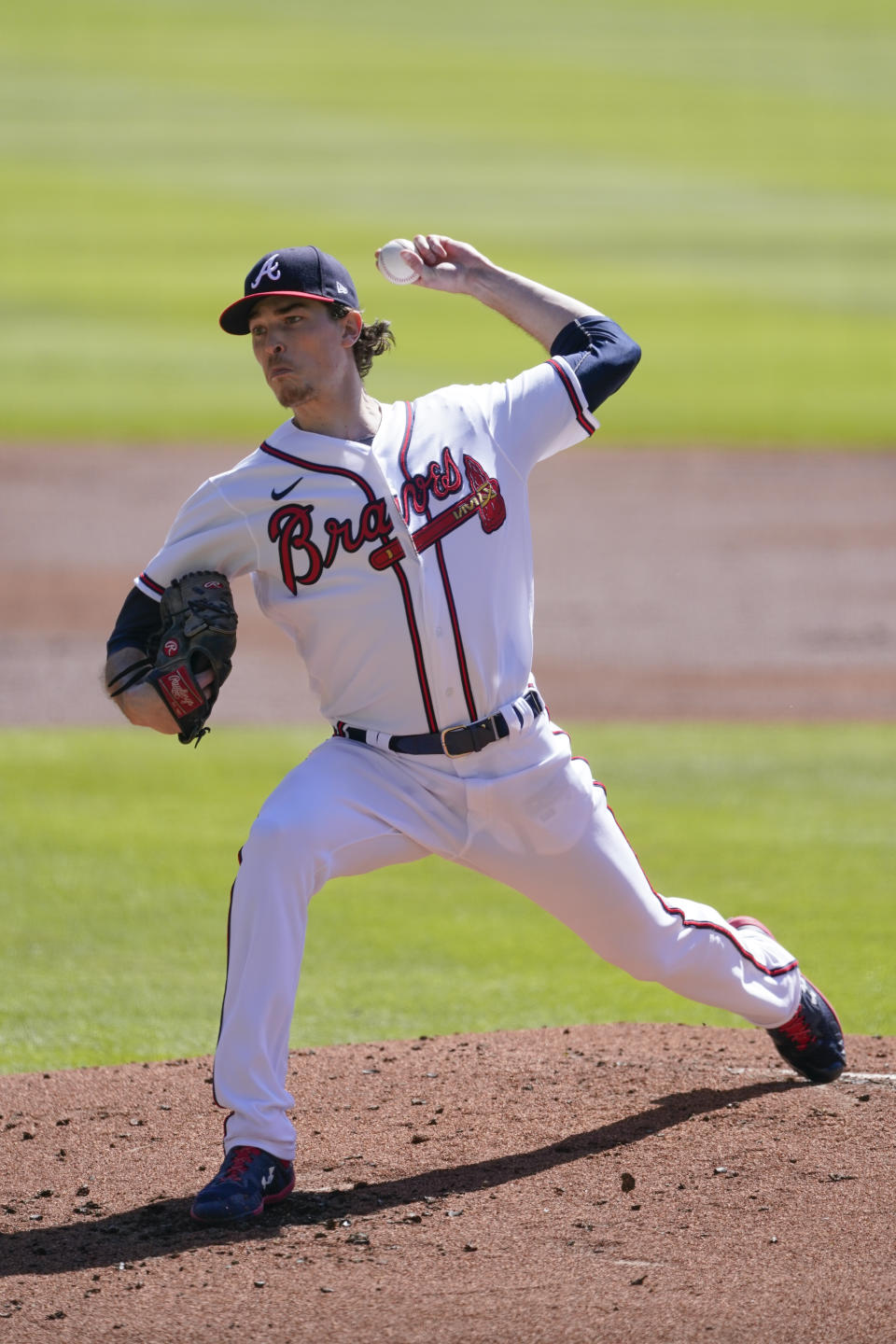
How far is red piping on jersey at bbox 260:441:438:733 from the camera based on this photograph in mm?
3754

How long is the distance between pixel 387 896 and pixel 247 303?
119 inches

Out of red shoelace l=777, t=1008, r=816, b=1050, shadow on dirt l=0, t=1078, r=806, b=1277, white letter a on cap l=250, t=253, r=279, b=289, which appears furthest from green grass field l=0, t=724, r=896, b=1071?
white letter a on cap l=250, t=253, r=279, b=289

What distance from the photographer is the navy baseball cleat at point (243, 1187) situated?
3461mm

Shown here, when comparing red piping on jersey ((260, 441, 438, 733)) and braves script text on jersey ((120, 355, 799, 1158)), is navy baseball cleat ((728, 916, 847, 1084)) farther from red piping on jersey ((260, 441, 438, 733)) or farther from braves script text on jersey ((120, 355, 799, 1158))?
red piping on jersey ((260, 441, 438, 733))

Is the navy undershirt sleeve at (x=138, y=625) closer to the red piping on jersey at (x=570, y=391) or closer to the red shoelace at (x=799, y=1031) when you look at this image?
the red piping on jersey at (x=570, y=391)

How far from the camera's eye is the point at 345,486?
3.78 meters

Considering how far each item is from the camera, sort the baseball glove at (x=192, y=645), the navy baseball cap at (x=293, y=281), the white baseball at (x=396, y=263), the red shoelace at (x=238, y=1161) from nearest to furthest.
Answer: the red shoelace at (x=238, y=1161) < the baseball glove at (x=192, y=645) < the navy baseball cap at (x=293, y=281) < the white baseball at (x=396, y=263)

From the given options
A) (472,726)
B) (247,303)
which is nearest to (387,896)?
(472,726)

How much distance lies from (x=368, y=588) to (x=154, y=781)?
13.5 ft

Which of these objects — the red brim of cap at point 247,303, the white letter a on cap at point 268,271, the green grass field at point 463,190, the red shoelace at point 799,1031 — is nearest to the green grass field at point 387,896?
the red shoelace at point 799,1031

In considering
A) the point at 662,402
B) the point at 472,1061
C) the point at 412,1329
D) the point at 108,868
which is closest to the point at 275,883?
the point at 412,1329

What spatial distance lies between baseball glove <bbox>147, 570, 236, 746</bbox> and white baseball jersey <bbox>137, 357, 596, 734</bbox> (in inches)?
3.5

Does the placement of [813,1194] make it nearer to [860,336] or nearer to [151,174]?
[860,336]

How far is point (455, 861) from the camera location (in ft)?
12.6
